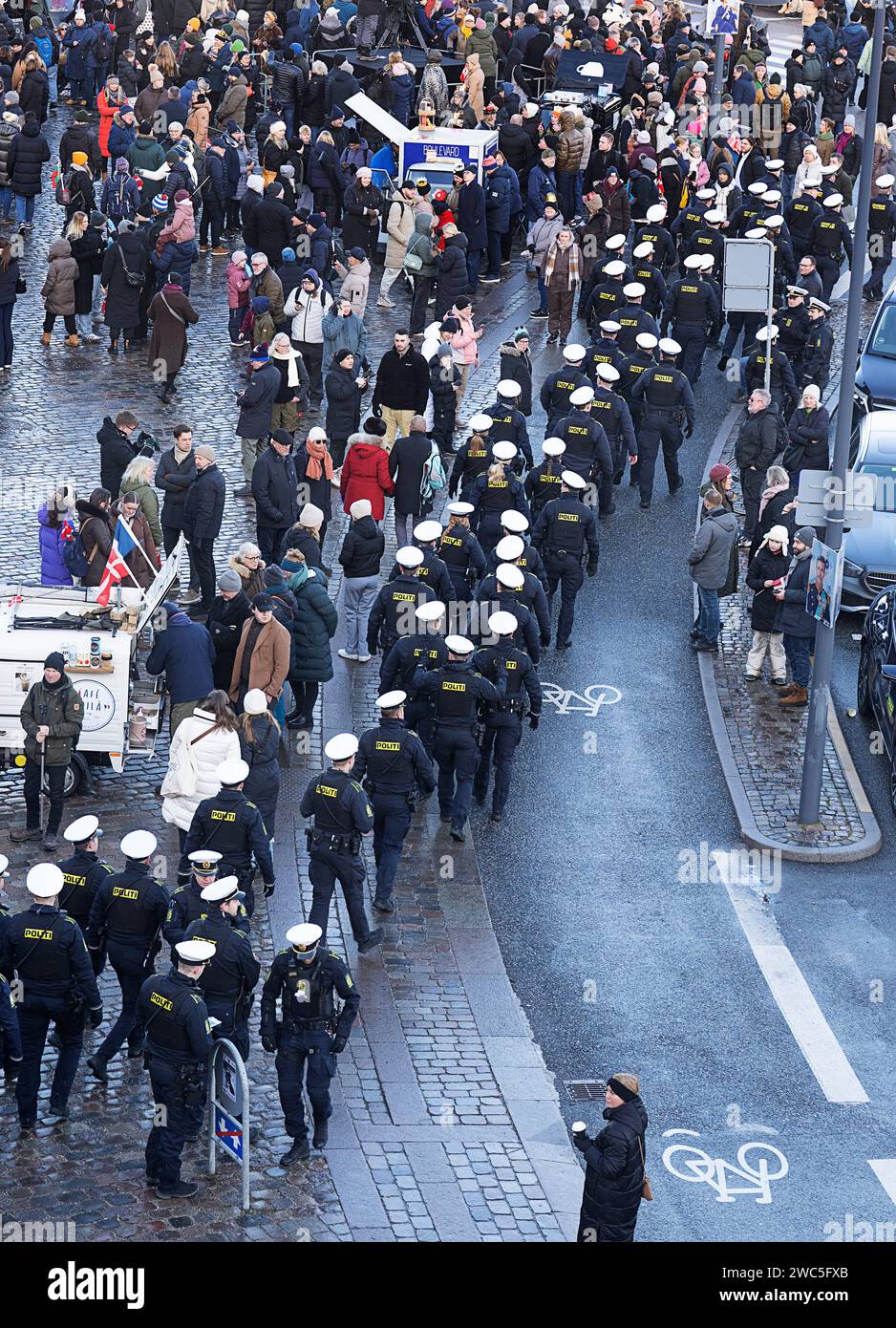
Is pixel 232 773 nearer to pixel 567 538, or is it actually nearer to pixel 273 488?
pixel 273 488

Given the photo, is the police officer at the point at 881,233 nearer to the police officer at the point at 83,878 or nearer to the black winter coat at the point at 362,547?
the black winter coat at the point at 362,547

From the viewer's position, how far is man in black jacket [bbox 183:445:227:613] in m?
20.3

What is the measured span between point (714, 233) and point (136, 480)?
11.2 m

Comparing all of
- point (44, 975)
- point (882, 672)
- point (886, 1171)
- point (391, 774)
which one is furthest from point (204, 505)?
point (886, 1171)

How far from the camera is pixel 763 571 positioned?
20.6m

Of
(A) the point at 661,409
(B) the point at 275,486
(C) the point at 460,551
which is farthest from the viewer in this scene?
(A) the point at 661,409

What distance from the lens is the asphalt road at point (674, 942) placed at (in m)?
14.3

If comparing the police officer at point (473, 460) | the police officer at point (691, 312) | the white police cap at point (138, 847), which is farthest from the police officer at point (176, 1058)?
the police officer at point (691, 312)

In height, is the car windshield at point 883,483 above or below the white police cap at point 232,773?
below

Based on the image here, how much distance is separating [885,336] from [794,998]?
1284 centimetres

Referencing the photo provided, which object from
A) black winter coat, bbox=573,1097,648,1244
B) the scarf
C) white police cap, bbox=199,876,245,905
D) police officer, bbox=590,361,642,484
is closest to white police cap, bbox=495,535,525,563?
the scarf

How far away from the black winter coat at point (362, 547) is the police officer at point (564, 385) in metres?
4.12

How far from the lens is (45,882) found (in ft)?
44.8
